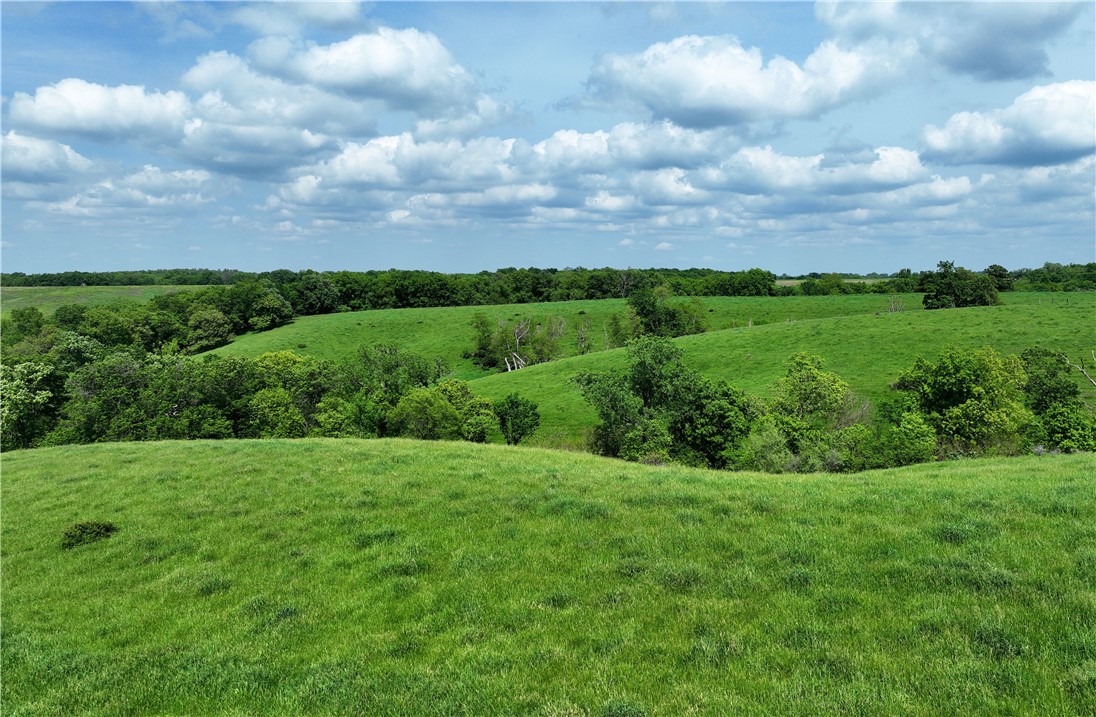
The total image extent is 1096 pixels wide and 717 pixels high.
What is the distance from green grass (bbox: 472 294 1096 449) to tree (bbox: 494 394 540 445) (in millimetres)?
1830

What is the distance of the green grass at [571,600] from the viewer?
23.9 ft

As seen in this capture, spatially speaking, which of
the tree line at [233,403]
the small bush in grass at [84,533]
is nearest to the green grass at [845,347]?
the tree line at [233,403]

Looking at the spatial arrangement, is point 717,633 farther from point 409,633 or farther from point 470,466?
point 470,466

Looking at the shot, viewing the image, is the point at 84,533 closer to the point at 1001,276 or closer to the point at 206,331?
the point at 206,331

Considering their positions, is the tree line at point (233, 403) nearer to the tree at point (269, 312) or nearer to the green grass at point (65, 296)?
the tree at point (269, 312)

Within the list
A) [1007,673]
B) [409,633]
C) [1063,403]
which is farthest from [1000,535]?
[1063,403]

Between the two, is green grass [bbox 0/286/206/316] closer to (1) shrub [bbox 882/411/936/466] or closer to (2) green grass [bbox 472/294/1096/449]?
(2) green grass [bbox 472/294/1096/449]

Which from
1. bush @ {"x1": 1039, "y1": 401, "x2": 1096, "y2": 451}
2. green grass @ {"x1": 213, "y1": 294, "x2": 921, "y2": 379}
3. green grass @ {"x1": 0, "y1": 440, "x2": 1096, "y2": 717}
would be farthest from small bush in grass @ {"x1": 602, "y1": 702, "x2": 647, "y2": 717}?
green grass @ {"x1": 213, "y1": 294, "x2": 921, "y2": 379}

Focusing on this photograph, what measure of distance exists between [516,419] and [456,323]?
2871 inches

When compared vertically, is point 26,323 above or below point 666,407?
above

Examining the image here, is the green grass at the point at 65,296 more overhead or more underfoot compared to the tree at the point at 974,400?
more overhead

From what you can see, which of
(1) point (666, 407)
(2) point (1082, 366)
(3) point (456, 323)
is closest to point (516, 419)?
(1) point (666, 407)

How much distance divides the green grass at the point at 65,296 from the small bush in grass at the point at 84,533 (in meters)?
182

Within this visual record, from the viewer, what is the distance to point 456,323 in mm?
135625
